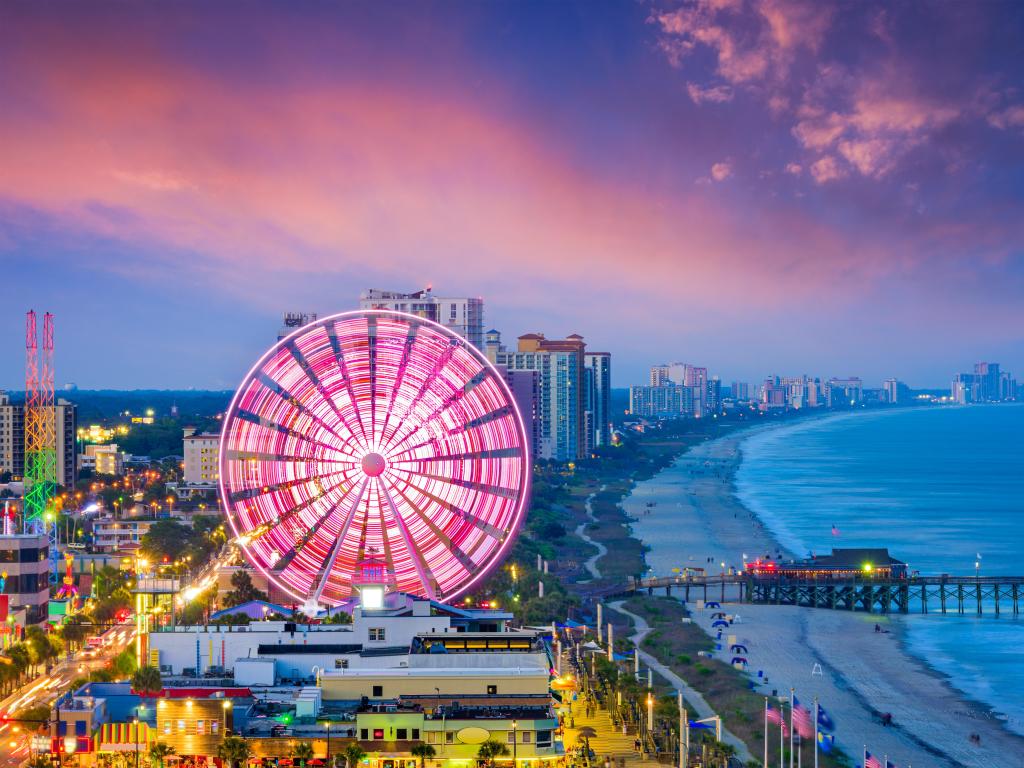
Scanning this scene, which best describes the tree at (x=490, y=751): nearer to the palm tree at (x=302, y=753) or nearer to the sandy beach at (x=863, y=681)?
the palm tree at (x=302, y=753)

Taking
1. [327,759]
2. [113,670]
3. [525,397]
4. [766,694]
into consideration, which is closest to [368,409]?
[113,670]

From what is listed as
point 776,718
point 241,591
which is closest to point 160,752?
point 776,718

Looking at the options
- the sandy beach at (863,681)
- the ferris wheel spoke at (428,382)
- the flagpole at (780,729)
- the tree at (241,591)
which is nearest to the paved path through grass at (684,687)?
the flagpole at (780,729)

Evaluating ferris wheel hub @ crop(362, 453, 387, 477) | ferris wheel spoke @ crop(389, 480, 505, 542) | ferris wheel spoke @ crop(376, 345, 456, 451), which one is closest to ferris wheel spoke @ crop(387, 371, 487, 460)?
ferris wheel spoke @ crop(376, 345, 456, 451)

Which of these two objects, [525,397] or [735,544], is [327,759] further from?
[525,397]

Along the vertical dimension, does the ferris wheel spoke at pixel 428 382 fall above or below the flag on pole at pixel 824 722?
above

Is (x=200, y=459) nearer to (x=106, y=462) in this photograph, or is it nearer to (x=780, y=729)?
(x=106, y=462)

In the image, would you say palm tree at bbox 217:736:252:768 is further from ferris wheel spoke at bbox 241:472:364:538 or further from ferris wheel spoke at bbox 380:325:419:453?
ferris wheel spoke at bbox 380:325:419:453
